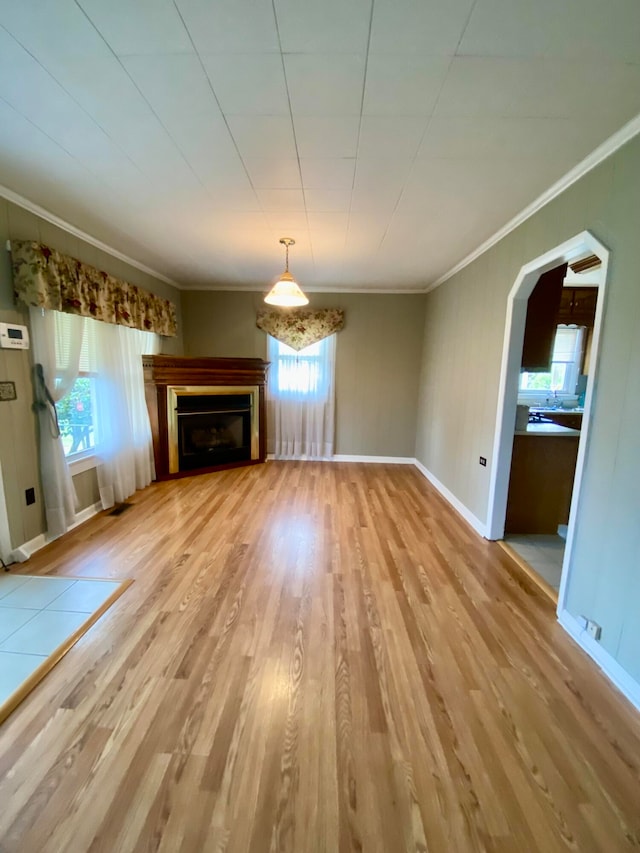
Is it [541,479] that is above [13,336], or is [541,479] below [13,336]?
below

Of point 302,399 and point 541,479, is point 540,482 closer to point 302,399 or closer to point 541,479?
point 541,479

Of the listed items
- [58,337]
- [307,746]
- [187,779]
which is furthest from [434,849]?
[58,337]

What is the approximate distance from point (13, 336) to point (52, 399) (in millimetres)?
501

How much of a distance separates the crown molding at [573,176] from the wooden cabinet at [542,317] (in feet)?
1.60

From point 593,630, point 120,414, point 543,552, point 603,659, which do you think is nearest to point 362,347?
point 120,414

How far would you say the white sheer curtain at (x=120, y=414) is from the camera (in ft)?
11.0

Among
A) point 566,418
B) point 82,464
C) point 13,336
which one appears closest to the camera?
point 13,336

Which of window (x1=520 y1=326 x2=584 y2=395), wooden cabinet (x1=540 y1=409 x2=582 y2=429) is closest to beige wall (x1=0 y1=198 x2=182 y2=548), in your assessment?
wooden cabinet (x1=540 y1=409 x2=582 y2=429)

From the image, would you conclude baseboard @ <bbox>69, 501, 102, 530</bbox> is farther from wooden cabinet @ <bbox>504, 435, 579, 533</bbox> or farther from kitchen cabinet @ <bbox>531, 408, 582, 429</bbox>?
kitchen cabinet @ <bbox>531, 408, 582, 429</bbox>

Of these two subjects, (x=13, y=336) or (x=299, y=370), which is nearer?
(x=13, y=336)

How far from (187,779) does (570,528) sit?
2.12 meters

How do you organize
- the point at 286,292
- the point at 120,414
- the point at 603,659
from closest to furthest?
the point at 603,659 < the point at 286,292 < the point at 120,414

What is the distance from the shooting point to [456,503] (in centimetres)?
Result: 364

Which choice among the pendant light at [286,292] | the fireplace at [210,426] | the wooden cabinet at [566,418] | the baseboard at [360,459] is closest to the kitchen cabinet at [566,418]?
the wooden cabinet at [566,418]
